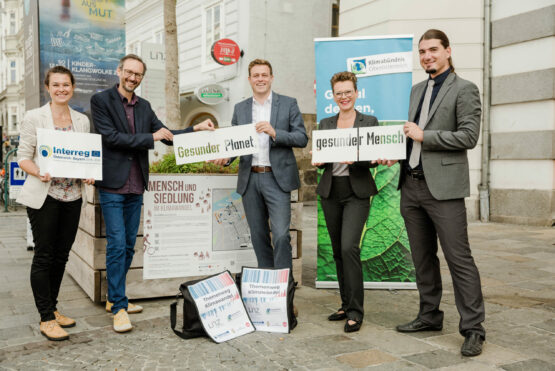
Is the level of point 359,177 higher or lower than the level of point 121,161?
lower

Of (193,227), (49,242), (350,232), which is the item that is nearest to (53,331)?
(49,242)

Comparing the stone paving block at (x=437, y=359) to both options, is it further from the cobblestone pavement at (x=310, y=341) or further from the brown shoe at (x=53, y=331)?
the brown shoe at (x=53, y=331)

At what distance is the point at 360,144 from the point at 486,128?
7870 millimetres

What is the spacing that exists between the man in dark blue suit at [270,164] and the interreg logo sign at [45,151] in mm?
1286

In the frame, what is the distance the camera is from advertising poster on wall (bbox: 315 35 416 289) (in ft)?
16.4

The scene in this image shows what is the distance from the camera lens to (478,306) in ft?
11.6

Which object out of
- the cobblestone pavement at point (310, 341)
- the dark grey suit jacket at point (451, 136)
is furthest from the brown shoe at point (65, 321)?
the dark grey suit jacket at point (451, 136)

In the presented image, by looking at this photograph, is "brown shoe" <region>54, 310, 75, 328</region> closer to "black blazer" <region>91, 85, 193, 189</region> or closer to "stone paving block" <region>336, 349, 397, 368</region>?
"black blazer" <region>91, 85, 193, 189</region>

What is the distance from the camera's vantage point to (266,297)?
404 cm

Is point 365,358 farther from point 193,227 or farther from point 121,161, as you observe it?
point 121,161

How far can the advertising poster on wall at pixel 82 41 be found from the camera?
7.49m

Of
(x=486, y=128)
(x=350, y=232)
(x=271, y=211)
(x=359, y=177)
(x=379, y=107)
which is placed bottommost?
(x=350, y=232)

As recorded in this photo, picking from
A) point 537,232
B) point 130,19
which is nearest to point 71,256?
point 537,232

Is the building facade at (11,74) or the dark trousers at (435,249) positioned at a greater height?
the building facade at (11,74)
